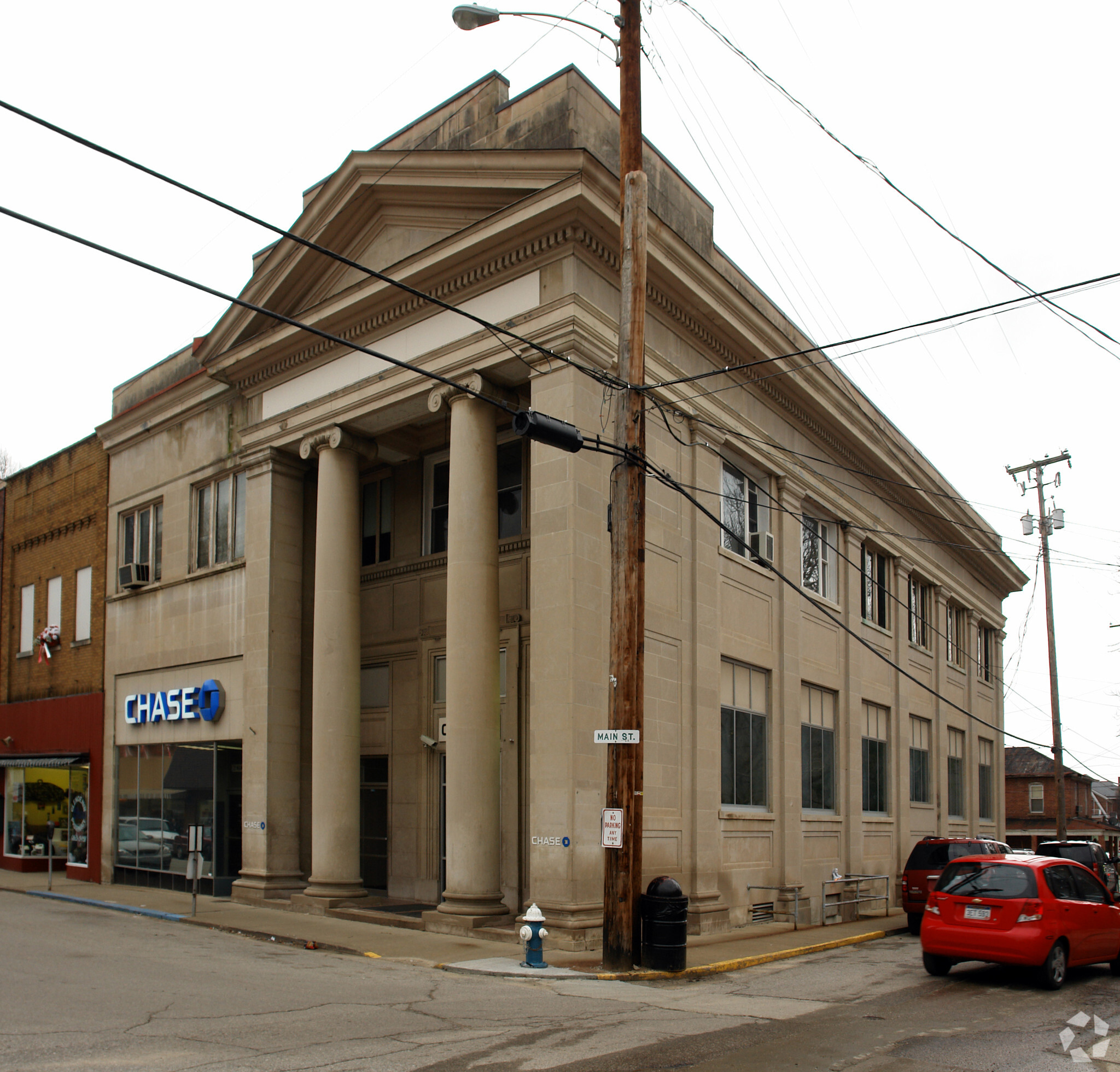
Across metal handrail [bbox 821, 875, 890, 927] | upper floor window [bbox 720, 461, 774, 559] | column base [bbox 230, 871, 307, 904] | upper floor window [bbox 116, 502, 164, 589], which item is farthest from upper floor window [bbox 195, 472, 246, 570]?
metal handrail [bbox 821, 875, 890, 927]

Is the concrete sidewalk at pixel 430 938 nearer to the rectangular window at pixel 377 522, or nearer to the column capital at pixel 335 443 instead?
the rectangular window at pixel 377 522

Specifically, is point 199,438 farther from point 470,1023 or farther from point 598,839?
point 470,1023

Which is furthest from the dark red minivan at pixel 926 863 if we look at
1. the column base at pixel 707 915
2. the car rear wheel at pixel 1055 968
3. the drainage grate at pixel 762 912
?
the car rear wheel at pixel 1055 968

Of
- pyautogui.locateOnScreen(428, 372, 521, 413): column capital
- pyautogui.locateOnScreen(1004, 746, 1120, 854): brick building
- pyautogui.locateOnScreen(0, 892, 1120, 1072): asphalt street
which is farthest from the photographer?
pyautogui.locateOnScreen(1004, 746, 1120, 854): brick building

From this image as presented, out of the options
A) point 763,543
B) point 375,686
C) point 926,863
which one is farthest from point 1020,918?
point 375,686

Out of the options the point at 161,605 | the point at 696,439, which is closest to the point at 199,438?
the point at 161,605

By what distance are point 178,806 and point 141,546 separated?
249 inches

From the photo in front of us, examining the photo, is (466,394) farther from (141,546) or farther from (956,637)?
(956,637)

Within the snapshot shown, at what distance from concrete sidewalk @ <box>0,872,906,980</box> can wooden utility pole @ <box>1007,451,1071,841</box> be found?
14.7 meters

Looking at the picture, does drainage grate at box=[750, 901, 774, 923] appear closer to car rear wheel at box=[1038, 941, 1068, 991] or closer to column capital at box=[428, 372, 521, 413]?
car rear wheel at box=[1038, 941, 1068, 991]

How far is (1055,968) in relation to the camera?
13586 millimetres

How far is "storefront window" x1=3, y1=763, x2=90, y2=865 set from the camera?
26.6 meters

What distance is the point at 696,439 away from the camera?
65.5 ft

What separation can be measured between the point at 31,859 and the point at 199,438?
41.0 feet
